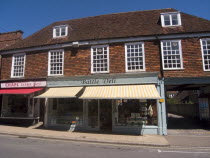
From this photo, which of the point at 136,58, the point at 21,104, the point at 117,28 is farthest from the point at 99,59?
the point at 21,104

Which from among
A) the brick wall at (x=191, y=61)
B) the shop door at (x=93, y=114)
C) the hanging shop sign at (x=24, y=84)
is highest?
the brick wall at (x=191, y=61)

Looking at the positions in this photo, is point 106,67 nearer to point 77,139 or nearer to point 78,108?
point 78,108

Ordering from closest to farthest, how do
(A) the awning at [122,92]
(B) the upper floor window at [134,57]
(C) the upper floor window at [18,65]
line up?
(A) the awning at [122,92] → (B) the upper floor window at [134,57] → (C) the upper floor window at [18,65]

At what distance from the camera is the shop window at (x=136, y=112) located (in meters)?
11.4

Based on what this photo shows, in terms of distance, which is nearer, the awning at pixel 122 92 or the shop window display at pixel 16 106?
the awning at pixel 122 92

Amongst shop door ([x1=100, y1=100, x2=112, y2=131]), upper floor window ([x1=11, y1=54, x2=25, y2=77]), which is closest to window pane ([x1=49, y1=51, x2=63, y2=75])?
upper floor window ([x1=11, y1=54, x2=25, y2=77])

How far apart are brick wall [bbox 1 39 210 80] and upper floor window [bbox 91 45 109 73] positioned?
0.32 metres

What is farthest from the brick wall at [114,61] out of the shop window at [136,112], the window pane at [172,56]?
the shop window at [136,112]

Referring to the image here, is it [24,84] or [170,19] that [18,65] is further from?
[170,19]

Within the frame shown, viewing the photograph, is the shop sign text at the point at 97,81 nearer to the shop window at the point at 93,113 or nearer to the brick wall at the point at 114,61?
the brick wall at the point at 114,61

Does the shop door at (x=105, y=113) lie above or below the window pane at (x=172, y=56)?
below

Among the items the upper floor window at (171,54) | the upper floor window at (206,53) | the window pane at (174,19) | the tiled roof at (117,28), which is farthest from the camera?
the window pane at (174,19)

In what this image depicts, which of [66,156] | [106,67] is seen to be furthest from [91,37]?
[66,156]

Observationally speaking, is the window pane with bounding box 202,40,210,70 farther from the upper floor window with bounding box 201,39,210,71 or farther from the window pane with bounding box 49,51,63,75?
the window pane with bounding box 49,51,63,75
